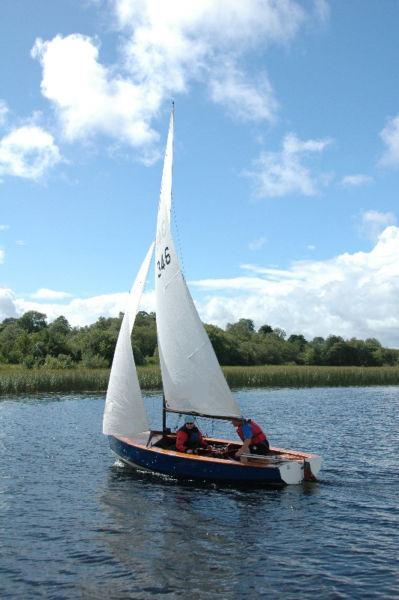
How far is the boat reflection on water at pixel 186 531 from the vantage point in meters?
11.8

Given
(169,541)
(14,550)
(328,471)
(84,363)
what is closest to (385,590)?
(169,541)

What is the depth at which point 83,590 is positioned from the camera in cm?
1130

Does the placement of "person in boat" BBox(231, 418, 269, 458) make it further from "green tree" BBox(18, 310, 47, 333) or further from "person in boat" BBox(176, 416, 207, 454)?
"green tree" BBox(18, 310, 47, 333)

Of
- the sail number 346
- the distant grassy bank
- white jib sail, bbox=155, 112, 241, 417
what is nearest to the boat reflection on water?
white jib sail, bbox=155, 112, 241, 417

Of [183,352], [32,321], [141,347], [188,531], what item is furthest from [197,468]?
[32,321]

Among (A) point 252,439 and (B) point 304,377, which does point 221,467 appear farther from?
(B) point 304,377

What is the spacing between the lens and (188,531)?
1470 centimetres

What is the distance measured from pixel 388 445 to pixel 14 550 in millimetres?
18907

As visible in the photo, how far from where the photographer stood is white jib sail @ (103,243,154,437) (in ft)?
73.7

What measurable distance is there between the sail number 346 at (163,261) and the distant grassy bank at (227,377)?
33478 millimetres

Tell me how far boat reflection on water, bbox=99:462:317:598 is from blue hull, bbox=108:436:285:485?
1.09ft

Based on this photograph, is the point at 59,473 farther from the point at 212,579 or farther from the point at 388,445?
the point at 388,445

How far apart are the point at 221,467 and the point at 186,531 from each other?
4.19m

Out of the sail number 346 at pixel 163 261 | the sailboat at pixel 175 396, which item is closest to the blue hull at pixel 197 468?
the sailboat at pixel 175 396
